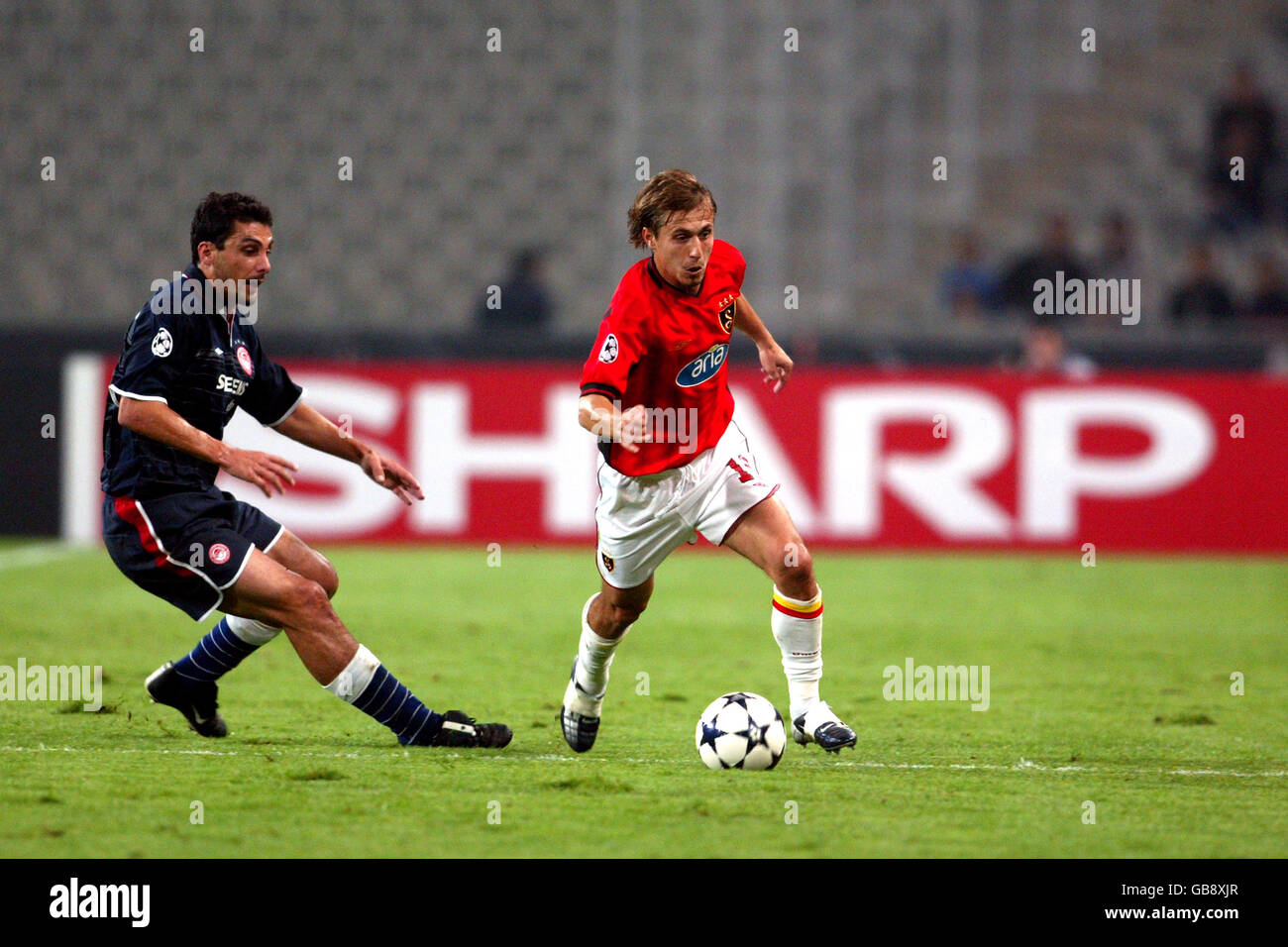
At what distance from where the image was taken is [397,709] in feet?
21.4

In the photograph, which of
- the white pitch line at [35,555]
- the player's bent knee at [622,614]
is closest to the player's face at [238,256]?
the player's bent knee at [622,614]

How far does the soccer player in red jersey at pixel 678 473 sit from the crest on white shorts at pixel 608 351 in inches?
0.4

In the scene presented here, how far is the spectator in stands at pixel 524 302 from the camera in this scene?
55.6 feet

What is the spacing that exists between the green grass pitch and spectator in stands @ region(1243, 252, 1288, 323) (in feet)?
15.5

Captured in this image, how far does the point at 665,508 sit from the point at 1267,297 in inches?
465

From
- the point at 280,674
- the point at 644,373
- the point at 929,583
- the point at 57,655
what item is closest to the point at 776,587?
the point at 644,373

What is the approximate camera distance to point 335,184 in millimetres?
19000

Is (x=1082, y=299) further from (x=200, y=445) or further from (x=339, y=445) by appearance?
(x=200, y=445)

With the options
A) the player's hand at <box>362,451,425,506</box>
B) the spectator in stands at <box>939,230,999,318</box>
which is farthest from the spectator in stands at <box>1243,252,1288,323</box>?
the player's hand at <box>362,451,425,506</box>

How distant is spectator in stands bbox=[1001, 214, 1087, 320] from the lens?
16734 mm

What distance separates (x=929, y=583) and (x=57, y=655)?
656cm

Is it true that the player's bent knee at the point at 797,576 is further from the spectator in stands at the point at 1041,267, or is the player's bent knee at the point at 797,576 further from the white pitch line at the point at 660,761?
the spectator in stands at the point at 1041,267

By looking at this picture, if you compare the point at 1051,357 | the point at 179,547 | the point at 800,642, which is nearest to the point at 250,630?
the point at 179,547
